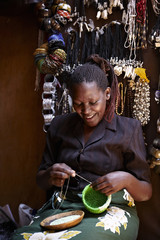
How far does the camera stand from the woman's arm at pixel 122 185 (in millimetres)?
1440

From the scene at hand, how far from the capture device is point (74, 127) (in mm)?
1803

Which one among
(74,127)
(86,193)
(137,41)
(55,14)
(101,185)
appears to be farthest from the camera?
(55,14)

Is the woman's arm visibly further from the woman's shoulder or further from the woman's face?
the woman's shoulder

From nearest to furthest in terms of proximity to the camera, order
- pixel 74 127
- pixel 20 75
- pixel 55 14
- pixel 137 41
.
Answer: pixel 74 127, pixel 137 41, pixel 55 14, pixel 20 75

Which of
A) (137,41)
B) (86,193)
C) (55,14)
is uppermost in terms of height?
(55,14)

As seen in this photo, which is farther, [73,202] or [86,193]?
[73,202]

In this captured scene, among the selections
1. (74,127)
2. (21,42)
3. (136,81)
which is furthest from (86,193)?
(21,42)

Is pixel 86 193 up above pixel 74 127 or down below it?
below

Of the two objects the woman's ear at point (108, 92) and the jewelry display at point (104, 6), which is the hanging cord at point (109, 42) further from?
the woman's ear at point (108, 92)

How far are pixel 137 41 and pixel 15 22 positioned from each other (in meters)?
1.30

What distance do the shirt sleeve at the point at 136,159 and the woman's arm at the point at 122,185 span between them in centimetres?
5

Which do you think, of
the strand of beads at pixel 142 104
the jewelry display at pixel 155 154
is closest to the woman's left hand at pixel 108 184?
the jewelry display at pixel 155 154

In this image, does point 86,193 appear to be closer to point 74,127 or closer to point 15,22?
point 74,127

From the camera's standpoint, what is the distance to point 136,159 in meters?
1.62
